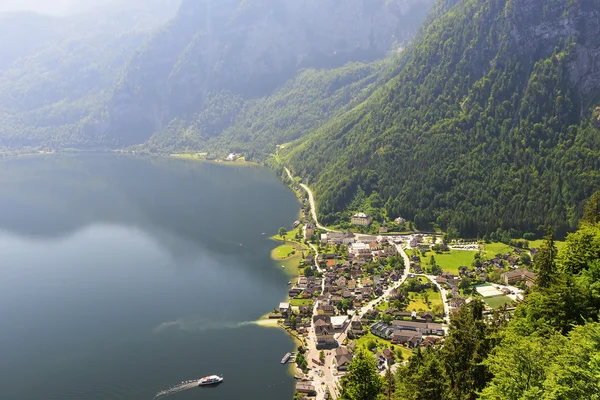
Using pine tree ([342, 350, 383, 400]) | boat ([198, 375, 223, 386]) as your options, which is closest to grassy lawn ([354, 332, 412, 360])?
boat ([198, 375, 223, 386])

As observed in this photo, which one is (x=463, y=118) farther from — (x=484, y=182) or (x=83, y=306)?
(x=83, y=306)

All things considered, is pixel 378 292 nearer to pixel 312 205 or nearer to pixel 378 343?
pixel 378 343

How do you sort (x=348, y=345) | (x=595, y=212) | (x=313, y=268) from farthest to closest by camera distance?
(x=313, y=268) < (x=348, y=345) < (x=595, y=212)

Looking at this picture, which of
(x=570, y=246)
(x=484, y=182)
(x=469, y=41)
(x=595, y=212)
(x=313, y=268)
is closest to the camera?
(x=570, y=246)

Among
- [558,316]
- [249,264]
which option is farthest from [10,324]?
[558,316]

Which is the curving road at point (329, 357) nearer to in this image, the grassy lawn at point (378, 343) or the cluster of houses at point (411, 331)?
the grassy lawn at point (378, 343)

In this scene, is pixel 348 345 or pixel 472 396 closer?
pixel 472 396
